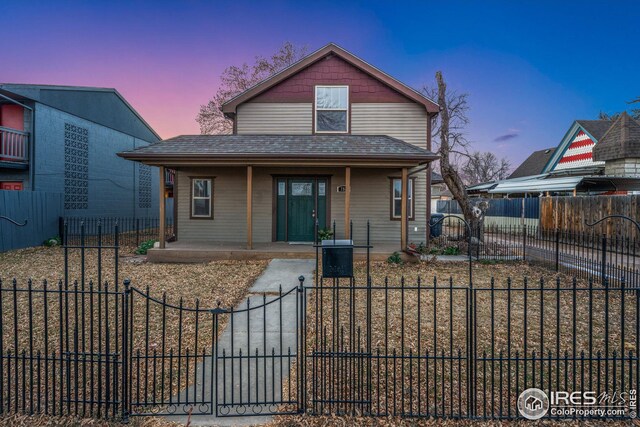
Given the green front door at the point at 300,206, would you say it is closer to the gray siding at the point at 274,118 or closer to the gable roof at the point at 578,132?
the gray siding at the point at 274,118

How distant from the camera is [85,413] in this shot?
312 cm

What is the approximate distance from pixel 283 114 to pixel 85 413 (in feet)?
36.8

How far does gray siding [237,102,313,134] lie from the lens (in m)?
12.6

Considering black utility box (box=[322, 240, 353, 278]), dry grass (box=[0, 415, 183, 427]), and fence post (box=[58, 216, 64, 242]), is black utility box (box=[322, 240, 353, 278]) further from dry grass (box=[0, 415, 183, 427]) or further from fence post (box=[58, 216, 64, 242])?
fence post (box=[58, 216, 64, 242])

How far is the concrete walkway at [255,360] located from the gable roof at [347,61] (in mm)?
7401

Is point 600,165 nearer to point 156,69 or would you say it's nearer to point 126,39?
point 156,69

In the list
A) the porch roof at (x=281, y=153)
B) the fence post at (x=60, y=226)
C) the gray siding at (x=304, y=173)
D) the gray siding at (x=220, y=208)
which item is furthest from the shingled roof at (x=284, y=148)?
the fence post at (x=60, y=226)

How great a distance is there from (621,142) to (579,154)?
16.8 ft

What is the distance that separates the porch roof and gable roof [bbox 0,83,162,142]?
25.7ft

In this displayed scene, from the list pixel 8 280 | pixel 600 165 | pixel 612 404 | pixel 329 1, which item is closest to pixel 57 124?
pixel 8 280

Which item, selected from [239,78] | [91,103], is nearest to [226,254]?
[91,103]

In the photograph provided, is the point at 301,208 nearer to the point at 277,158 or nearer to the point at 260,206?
the point at 260,206

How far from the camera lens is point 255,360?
12.7 feet

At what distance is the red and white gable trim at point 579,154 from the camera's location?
65.2ft
